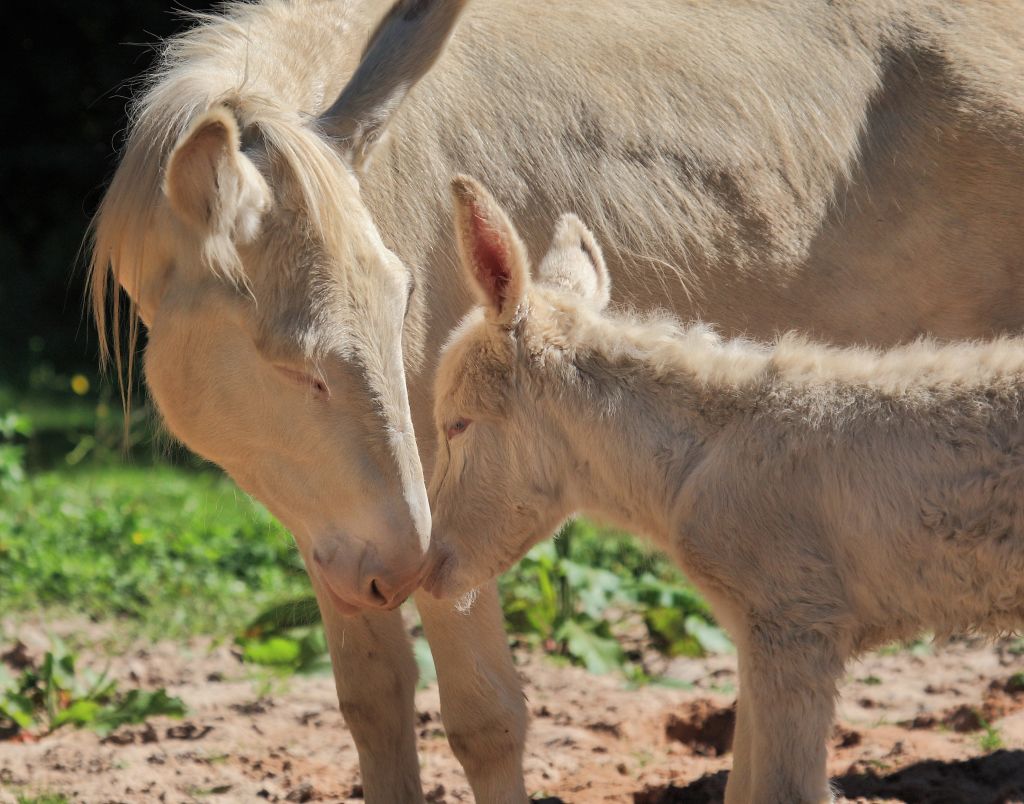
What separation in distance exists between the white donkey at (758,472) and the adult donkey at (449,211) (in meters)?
0.27

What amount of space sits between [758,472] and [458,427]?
83 centimetres

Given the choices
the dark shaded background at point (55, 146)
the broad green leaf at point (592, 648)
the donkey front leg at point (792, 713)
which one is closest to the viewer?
the donkey front leg at point (792, 713)

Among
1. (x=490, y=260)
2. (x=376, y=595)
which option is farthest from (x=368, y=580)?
(x=490, y=260)

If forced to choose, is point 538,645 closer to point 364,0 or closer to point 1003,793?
point 1003,793

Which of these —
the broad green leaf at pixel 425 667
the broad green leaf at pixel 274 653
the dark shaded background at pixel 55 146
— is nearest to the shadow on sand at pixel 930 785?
the broad green leaf at pixel 425 667

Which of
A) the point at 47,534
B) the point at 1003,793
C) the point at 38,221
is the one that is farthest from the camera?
the point at 38,221

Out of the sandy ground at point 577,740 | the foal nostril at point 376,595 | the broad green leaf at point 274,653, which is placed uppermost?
the foal nostril at point 376,595

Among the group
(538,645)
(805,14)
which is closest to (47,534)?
(538,645)

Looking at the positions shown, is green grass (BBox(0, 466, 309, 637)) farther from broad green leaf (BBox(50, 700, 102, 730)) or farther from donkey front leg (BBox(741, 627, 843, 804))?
donkey front leg (BBox(741, 627, 843, 804))

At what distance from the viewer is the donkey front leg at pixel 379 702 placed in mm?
4254

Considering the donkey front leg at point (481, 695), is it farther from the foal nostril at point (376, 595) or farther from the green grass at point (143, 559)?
the green grass at point (143, 559)

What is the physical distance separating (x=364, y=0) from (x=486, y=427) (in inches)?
64.9

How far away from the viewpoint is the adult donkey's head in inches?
132

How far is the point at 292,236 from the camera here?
3396mm
